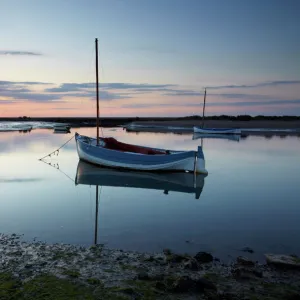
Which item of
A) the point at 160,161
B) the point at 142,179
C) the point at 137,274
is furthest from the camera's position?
the point at 160,161

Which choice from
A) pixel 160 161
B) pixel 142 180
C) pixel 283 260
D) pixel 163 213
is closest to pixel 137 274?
pixel 283 260

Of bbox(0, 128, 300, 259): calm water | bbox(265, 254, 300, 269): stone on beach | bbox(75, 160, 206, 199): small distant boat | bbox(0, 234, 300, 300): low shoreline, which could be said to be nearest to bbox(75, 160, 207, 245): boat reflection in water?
bbox(75, 160, 206, 199): small distant boat

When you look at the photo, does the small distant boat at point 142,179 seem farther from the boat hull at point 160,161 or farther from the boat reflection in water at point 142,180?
the boat hull at point 160,161

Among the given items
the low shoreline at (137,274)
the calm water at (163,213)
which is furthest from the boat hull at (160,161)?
the low shoreline at (137,274)

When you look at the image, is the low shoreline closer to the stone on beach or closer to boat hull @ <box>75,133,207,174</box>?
the stone on beach

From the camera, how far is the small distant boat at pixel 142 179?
1761cm

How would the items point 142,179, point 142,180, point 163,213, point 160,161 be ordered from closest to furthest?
point 163,213 → point 142,180 → point 142,179 → point 160,161

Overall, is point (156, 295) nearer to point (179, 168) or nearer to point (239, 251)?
point (239, 251)

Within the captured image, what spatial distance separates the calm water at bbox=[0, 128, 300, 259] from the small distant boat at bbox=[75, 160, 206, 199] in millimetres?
650

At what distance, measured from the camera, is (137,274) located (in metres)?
7.02

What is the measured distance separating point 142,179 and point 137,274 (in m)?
13.0

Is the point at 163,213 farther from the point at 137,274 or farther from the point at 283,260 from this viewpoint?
the point at 137,274

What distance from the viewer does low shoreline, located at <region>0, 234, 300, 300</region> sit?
618 cm

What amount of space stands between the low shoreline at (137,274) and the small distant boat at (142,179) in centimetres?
769
